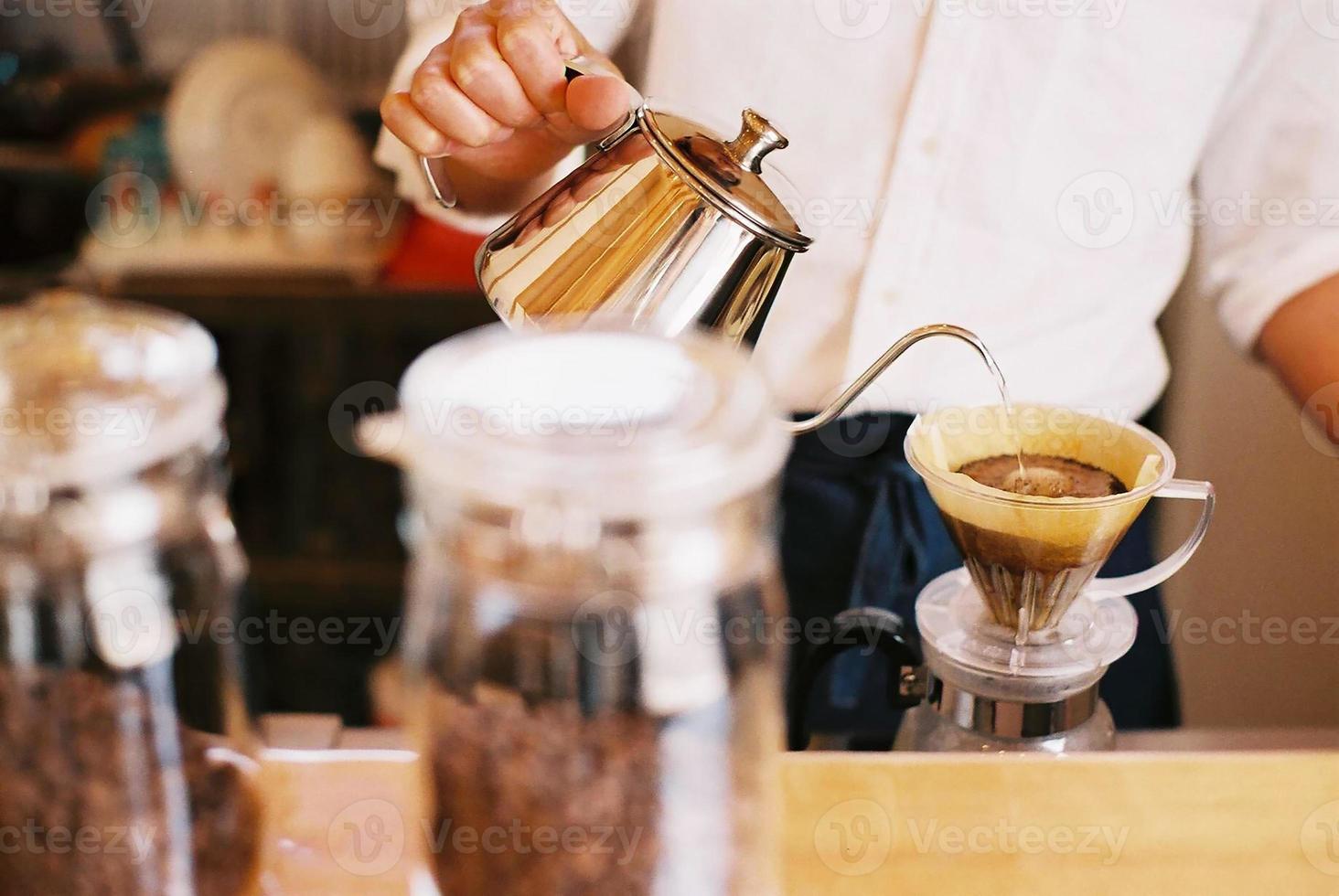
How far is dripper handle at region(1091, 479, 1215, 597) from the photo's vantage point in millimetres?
704

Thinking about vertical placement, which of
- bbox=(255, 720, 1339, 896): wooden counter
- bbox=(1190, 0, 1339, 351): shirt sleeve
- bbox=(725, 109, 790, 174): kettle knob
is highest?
bbox=(725, 109, 790, 174): kettle knob

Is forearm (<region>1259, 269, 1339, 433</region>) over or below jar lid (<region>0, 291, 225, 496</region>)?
below

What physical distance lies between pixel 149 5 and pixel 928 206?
73.8 inches

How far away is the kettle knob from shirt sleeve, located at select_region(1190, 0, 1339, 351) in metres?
0.64

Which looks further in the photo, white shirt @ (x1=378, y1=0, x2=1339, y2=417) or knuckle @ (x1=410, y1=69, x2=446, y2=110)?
white shirt @ (x1=378, y1=0, x2=1339, y2=417)

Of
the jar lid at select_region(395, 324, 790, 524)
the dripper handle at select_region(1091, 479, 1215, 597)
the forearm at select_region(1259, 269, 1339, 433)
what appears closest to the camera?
the jar lid at select_region(395, 324, 790, 524)

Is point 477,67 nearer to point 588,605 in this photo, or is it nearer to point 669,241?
point 669,241

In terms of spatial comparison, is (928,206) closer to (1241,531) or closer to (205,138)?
(1241,531)

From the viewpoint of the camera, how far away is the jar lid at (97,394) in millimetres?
368

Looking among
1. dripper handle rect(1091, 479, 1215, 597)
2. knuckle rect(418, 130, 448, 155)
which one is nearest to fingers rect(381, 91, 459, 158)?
knuckle rect(418, 130, 448, 155)

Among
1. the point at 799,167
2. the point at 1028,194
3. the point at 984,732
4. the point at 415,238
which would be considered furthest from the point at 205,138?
the point at 984,732

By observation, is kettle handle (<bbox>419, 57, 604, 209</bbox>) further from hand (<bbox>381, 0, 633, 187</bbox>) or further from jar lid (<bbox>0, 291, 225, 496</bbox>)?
jar lid (<bbox>0, 291, 225, 496</bbox>)

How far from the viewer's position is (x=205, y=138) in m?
1.99

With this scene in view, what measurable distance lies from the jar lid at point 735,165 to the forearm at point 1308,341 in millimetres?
596
